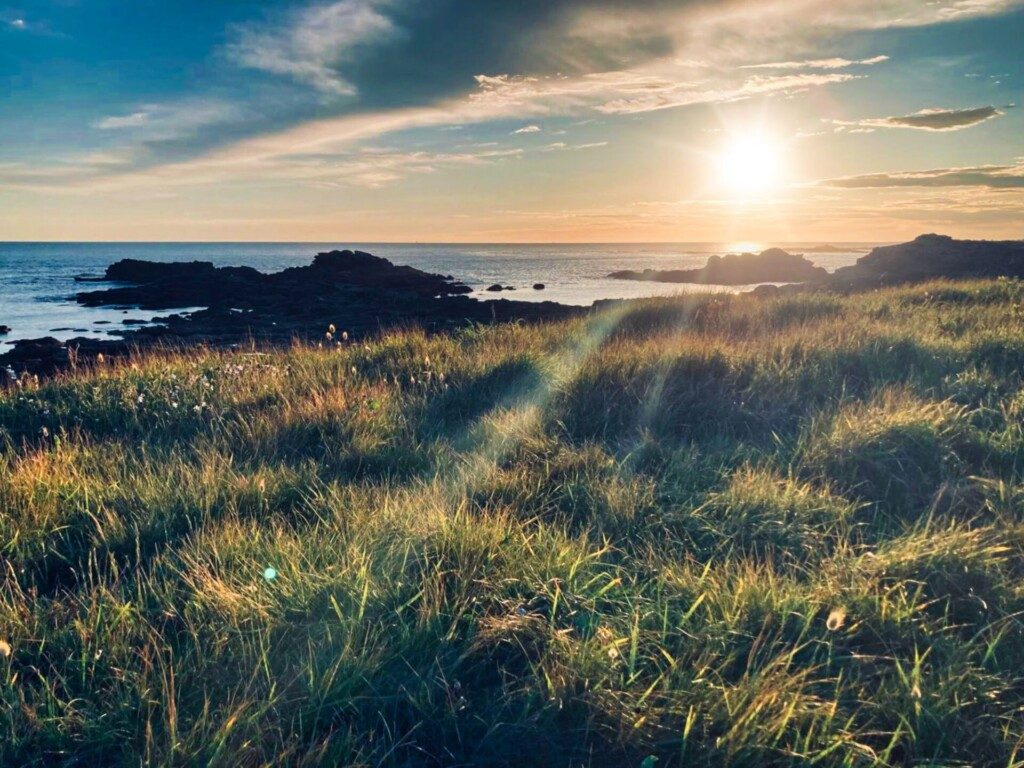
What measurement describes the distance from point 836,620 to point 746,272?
59.8 meters

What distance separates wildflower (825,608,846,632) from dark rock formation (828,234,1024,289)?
29301 millimetres

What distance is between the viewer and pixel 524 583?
283 cm

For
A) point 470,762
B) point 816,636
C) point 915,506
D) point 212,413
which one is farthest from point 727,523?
point 212,413

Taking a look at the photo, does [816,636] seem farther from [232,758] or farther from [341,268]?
[341,268]

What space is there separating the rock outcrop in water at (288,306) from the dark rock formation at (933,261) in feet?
50.5

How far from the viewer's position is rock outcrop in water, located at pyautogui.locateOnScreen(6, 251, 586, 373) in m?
23.3

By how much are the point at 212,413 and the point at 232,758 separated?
4.48 metres

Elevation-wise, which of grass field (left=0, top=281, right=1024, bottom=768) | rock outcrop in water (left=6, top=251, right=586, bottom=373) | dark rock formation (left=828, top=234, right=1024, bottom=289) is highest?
dark rock formation (left=828, top=234, right=1024, bottom=289)

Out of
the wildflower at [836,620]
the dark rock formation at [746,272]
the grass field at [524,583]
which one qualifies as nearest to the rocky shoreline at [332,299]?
the dark rock formation at [746,272]

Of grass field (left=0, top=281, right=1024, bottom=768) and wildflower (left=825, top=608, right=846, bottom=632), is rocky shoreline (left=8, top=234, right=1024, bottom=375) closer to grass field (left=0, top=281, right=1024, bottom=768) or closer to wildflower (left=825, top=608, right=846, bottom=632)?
grass field (left=0, top=281, right=1024, bottom=768)

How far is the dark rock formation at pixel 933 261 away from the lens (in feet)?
98.5

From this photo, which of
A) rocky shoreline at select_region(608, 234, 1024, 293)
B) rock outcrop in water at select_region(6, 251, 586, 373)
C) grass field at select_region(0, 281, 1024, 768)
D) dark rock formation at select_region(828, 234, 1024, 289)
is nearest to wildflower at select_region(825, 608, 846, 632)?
grass field at select_region(0, 281, 1024, 768)

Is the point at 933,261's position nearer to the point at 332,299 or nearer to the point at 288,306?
the point at 332,299

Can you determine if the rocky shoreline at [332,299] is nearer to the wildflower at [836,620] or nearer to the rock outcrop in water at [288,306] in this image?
the rock outcrop in water at [288,306]
